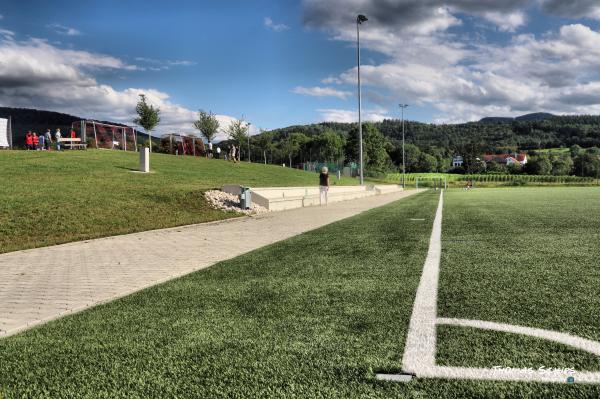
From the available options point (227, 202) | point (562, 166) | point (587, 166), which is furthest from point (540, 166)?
point (227, 202)

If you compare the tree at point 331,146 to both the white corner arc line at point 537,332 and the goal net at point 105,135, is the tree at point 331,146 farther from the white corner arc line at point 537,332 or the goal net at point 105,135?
the white corner arc line at point 537,332

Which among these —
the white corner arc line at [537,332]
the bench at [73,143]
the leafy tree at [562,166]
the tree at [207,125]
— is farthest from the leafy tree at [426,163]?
the white corner arc line at [537,332]

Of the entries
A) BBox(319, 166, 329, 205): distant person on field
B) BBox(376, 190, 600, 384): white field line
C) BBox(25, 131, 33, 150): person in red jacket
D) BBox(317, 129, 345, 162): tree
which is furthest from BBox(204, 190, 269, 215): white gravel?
BBox(317, 129, 345, 162): tree

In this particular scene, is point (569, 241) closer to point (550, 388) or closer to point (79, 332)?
point (550, 388)

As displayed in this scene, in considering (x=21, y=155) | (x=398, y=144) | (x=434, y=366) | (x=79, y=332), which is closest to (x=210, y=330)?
(x=79, y=332)

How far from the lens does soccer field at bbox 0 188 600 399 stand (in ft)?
8.32

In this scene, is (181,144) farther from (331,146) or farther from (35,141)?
(331,146)

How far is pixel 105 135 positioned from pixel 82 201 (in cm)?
2749

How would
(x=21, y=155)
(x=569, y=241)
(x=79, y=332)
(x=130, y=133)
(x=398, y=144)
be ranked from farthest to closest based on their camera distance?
(x=398, y=144)
(x=130, y=133)
(x=21, y=155)
(x=569, y=241)
(x=79, y=332)

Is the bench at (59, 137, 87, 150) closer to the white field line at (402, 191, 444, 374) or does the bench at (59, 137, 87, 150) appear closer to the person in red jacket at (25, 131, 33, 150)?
the person in red jacket at (25, 131, 33, 150)

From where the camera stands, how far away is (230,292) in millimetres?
5035

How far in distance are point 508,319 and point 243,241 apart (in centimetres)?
719

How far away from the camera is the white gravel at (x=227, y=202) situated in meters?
17.5

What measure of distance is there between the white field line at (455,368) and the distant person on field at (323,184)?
721 inches
